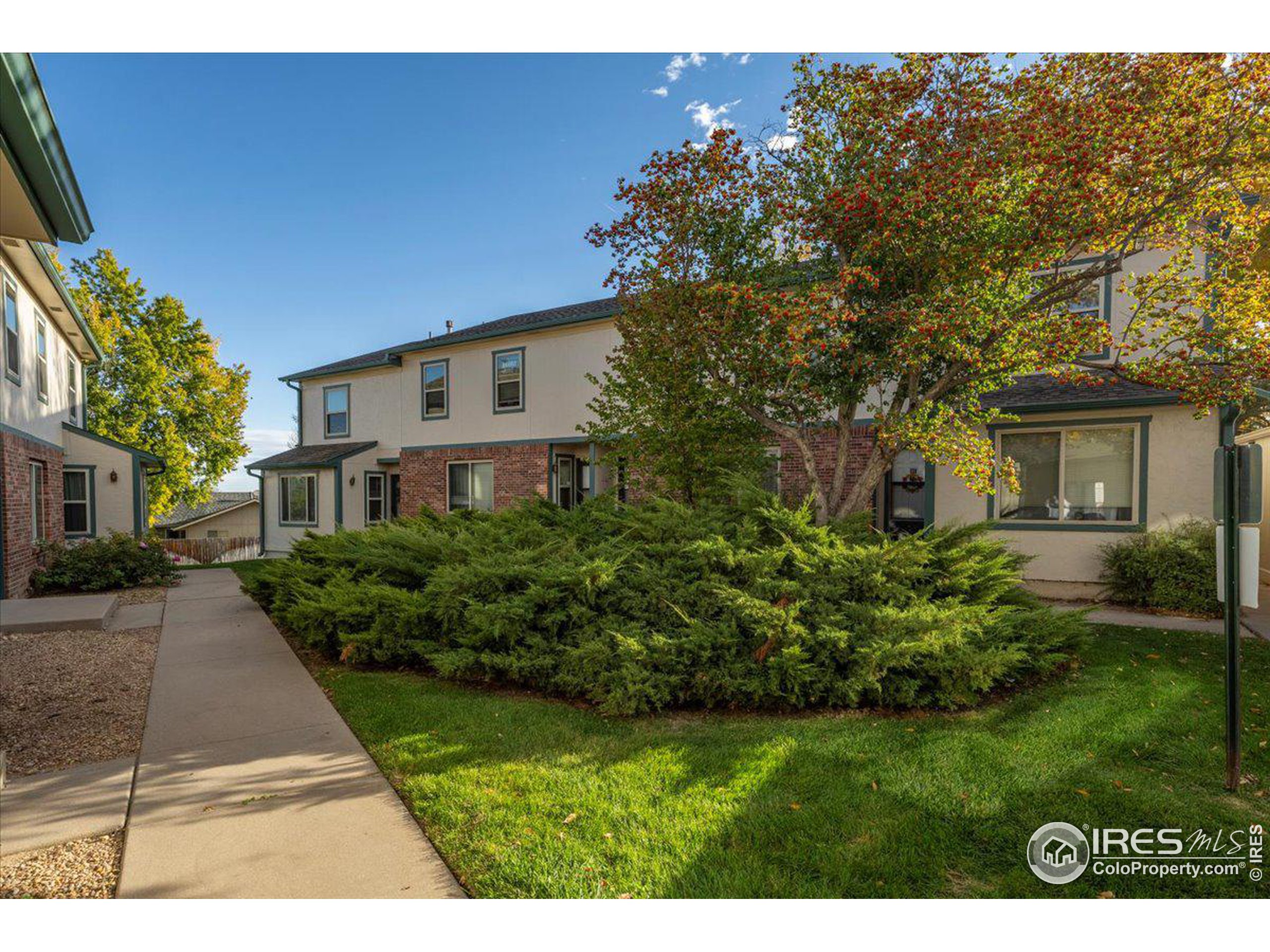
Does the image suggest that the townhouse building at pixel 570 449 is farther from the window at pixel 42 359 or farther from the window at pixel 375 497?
the window at pixel 42 359

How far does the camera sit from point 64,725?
453 centimetres

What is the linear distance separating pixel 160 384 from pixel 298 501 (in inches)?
441

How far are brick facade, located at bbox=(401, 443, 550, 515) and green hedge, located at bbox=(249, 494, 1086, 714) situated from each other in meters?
7.57

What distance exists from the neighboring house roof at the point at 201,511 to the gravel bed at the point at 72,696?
1235 inches

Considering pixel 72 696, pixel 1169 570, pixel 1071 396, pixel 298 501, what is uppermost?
pixel 1071 396

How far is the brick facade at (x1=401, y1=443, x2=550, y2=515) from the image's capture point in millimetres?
14828

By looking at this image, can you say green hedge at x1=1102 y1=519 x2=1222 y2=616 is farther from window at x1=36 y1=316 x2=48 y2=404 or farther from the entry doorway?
window at x1=36 y1=316 x2=48 y2=404

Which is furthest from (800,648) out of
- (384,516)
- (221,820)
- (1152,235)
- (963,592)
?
(384,516)

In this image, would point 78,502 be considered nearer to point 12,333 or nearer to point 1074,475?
point 12,333

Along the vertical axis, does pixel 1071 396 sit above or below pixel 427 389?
below

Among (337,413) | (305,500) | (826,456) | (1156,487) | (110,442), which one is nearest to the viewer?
(1156,487)

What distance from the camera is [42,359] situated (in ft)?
38.3

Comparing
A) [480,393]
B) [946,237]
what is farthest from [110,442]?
[946,237]
